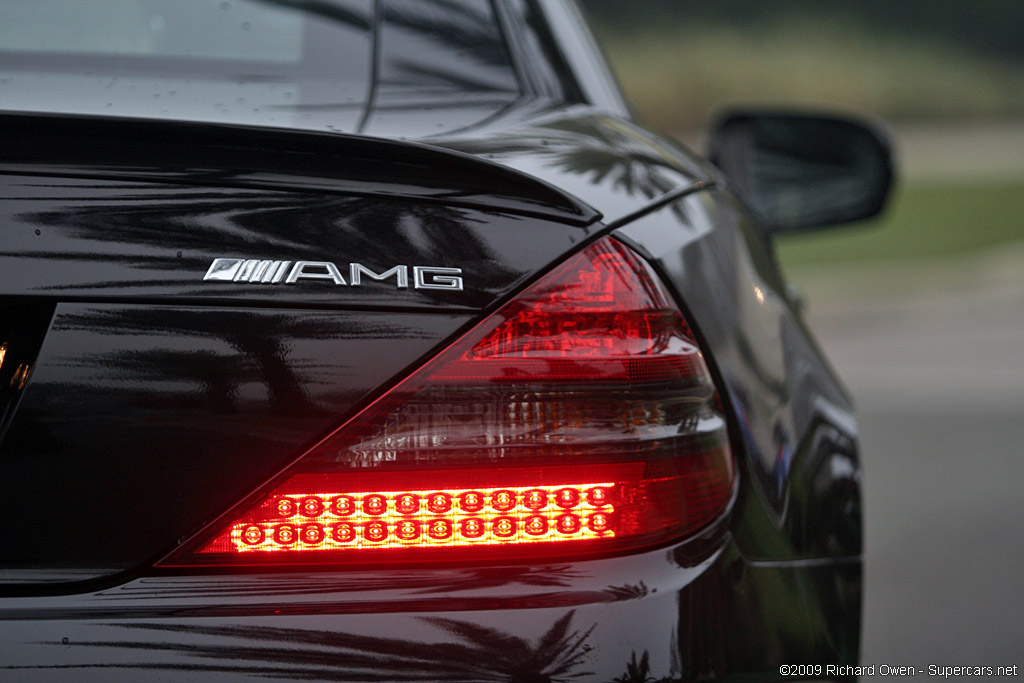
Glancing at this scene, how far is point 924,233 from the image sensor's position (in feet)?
59.9

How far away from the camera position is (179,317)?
3.92ft

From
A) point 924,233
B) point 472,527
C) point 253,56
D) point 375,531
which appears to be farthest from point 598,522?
point 924,233

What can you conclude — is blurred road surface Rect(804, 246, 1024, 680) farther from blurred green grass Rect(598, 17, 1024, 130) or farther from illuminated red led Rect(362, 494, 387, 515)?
blurred green grass Rect(598, 17, 1024, 130)

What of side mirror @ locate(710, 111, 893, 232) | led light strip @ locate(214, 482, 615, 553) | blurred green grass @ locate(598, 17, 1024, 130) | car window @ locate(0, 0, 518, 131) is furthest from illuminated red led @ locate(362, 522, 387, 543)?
blurred green grass @ locate(598, 17, 1024, 130)

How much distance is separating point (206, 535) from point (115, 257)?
30cm

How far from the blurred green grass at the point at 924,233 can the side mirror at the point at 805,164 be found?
9309mm

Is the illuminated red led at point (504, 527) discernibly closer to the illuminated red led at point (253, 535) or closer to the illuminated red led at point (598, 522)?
the illuminated red led at point (598, 522)

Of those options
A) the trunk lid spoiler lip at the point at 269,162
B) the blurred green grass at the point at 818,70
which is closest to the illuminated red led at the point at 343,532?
the trunk lid spoiler lip at the point at 269,162

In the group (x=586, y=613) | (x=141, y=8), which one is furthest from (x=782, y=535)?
(x=141, y=8)

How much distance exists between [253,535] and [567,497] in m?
0.33

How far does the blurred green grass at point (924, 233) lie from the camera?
1555 centimetres

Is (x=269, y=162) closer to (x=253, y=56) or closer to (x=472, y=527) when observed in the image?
(x=472, y=527)

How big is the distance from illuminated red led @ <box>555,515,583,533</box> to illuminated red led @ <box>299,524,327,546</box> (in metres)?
0.25

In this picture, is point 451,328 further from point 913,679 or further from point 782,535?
point 913,679
